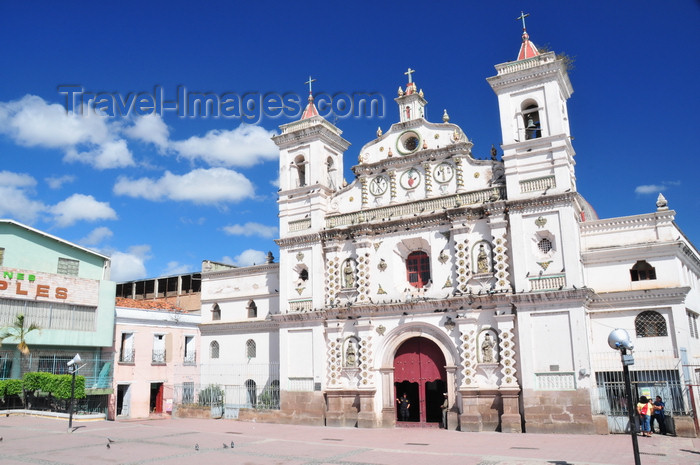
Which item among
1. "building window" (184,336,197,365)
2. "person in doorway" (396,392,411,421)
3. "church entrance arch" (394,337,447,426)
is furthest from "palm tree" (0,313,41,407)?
"person in doorway" (396,392,411,421)

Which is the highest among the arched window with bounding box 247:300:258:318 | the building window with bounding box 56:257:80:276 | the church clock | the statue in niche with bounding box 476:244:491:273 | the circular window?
the circular window

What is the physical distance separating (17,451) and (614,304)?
2204cm

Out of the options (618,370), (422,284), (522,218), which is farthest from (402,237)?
(618,370)

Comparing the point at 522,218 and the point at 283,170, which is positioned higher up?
the point at 283,170

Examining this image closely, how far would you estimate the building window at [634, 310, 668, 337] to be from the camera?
23.7 m

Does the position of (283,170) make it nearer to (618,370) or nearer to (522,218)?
(522,218)

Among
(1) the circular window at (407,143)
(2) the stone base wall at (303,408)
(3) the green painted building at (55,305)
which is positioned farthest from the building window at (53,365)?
(1) the circular window at (407,143)

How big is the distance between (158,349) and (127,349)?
75.5 inches

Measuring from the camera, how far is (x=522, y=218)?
1000 inches

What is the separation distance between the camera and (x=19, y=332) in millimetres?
29156

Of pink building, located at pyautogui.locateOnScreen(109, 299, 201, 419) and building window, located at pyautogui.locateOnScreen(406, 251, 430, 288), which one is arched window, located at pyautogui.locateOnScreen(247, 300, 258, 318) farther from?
building window, located at pyautogui.locateOnScreen(406, 251, 430, 288)

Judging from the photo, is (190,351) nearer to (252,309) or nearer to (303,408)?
(252,309)

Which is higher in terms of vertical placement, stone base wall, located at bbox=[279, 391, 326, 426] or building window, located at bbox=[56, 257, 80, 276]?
building window, located at bbox=[56, 257, 80, 276]

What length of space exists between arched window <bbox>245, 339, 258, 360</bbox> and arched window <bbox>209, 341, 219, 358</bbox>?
7.72 ft
